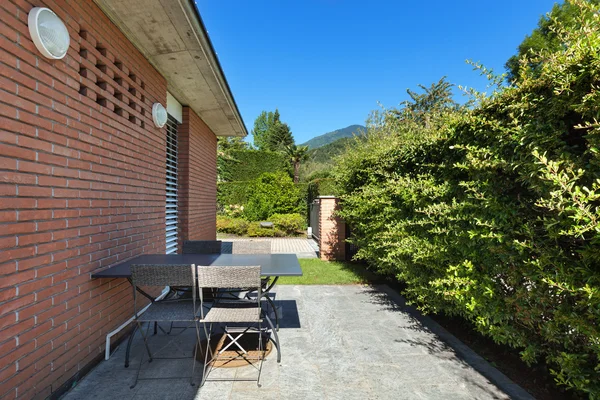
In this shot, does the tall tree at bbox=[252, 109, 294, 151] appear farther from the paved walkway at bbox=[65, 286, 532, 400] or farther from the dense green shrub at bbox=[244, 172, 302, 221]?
the paved walkway at bbox=[65, 286, 532, 400]

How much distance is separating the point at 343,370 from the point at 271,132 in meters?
41.1

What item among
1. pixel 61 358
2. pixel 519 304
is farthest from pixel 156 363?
pixel 519 304

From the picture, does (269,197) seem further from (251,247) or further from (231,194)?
(251,247)

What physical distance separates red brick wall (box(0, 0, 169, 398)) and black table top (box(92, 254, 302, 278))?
6.1 inches

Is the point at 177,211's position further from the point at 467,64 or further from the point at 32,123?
the point at 467,64

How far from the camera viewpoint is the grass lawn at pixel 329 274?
5991 mm

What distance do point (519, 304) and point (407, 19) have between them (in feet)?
48.4

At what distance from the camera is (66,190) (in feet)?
7.90

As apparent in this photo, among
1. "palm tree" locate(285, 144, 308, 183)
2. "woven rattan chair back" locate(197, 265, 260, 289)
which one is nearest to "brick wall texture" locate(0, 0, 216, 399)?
"woven rattan chair back" locate(197, 265, 260, 289)

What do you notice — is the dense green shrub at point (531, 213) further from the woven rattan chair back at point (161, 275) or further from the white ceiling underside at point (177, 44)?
the white ceiling underside at point (177, 44)

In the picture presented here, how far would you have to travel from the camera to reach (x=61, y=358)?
234cm

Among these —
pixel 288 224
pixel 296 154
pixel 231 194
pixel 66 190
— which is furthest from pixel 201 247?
pixel 296 154

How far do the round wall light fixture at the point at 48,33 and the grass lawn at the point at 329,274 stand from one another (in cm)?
483

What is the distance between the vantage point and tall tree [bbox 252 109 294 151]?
136 ft
